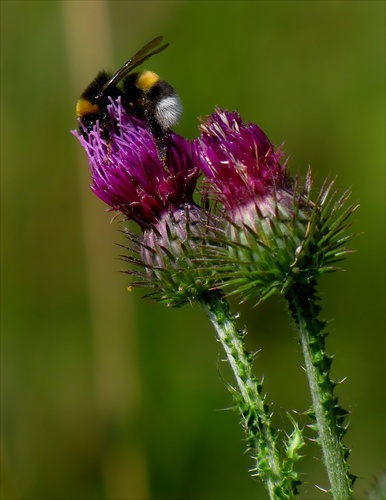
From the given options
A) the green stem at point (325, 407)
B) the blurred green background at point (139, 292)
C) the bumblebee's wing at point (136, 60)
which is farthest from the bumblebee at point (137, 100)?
the blurred green background at point (139, 292)

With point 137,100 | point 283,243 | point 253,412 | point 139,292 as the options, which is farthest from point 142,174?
point 139,292

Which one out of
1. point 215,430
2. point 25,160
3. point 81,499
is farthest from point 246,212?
point 25,160

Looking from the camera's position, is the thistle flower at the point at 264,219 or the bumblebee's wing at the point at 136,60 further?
the bumblebee's wing at the point at 136,60

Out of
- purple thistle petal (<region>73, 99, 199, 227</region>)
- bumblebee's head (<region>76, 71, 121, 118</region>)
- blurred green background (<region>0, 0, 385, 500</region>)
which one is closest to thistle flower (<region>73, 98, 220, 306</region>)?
purple thistle petal (<region>73, 99, 199, 227</region>)

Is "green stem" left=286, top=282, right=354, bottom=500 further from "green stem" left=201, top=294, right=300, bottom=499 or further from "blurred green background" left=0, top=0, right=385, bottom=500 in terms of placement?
"blurred green background" left=0, top=0, right=385, bottom=500

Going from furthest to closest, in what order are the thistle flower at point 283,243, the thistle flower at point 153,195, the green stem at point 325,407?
the thistle flower at point 153,195 → the thistle flower at point 283,243 → the green stem at point 325,407

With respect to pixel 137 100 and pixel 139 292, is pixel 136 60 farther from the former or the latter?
pixel 139 292

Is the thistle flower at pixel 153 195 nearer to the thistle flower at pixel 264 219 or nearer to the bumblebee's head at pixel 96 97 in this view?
the bumblebee's head at pixel 96 97
